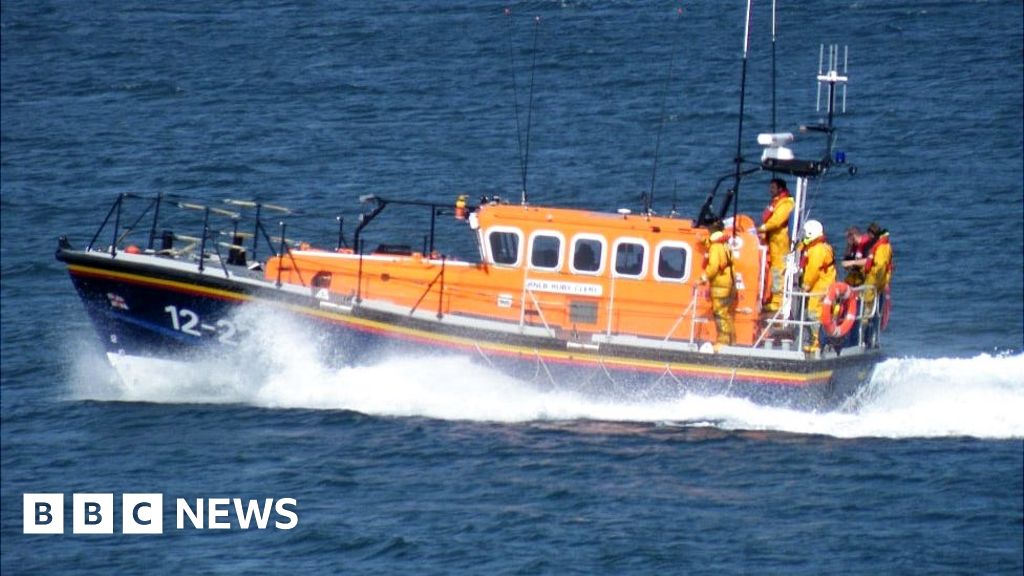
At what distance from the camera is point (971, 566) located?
71.0 ft

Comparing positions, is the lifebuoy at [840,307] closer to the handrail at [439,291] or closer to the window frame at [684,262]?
the window frame at [684,262]

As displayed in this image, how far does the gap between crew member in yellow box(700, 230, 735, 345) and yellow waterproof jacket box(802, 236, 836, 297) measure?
1008 millimetres

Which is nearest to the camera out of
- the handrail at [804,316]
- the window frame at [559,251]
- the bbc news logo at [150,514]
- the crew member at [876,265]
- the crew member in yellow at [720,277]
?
the bbc news logo at [150,514]

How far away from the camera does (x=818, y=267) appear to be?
26625mm

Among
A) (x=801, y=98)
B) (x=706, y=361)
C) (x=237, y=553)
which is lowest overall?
(x=237, y=553)

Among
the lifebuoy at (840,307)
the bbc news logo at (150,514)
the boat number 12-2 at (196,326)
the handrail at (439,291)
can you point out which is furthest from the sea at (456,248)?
the lifebuoy at (840,307)

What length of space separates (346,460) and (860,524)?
570 centimetres

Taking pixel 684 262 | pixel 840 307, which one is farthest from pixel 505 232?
pixel 840 307

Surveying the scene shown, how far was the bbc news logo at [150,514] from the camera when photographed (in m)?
22.9

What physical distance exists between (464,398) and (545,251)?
1.98m

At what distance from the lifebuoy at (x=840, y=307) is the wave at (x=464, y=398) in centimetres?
101

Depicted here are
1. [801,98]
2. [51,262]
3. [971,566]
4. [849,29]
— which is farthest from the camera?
[849,29]

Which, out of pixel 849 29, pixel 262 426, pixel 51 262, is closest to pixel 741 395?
pixel 262 426

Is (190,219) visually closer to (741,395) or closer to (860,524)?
(741,395)
